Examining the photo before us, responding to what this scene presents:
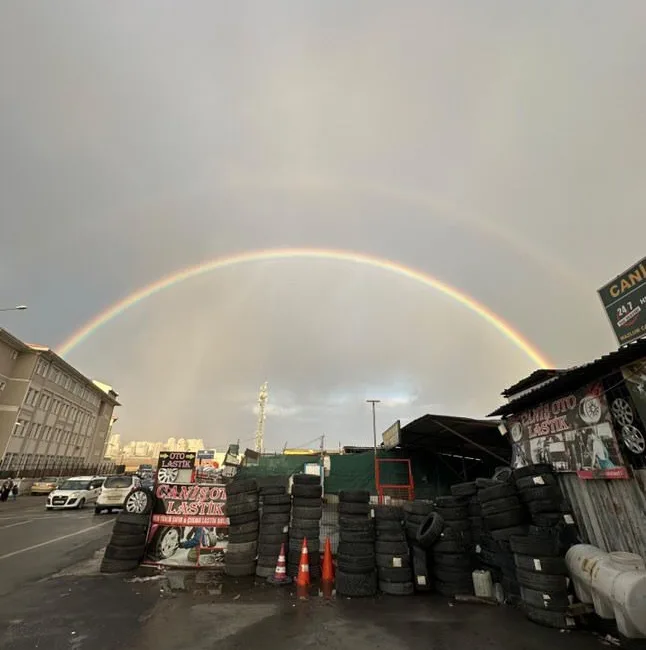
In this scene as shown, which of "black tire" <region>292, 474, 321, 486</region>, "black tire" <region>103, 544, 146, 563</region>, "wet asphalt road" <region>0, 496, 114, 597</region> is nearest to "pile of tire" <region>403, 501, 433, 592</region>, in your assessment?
"black tire" <region>292, 474, 321, 486</region>

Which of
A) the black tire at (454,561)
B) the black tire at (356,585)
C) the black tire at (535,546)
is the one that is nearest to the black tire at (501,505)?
the black tire at (535,546)

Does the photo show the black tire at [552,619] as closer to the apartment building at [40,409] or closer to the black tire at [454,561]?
the black tire at [454,561]

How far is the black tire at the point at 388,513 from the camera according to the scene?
8188 mm

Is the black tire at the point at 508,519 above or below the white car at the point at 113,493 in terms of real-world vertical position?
below

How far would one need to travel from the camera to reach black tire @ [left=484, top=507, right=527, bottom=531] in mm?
7105

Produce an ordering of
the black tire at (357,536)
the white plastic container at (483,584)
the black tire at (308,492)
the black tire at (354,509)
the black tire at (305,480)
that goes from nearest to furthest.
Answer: the white plastic container at (483,584) < the black tire at (357,536) < the black tire at (354,509) < the black tire at (308,492) < the black tire at (305,480)

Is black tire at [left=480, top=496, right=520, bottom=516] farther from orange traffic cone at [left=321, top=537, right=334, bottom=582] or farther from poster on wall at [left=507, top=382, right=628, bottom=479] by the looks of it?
orange traffic cone at [left=321, top=537, right=334, bottom=582]

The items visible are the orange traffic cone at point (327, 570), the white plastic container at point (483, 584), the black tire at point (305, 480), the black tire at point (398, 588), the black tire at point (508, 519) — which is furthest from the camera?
the black tire at point (305, 480)

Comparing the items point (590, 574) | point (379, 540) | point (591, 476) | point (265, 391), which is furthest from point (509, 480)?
point (265, 391)

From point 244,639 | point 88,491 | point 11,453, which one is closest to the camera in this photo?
point 244,639

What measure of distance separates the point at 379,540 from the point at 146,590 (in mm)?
4788

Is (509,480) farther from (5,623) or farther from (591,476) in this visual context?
(5,623)

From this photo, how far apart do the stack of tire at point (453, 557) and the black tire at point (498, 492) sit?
1.05m

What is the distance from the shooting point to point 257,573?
8.56 metres
